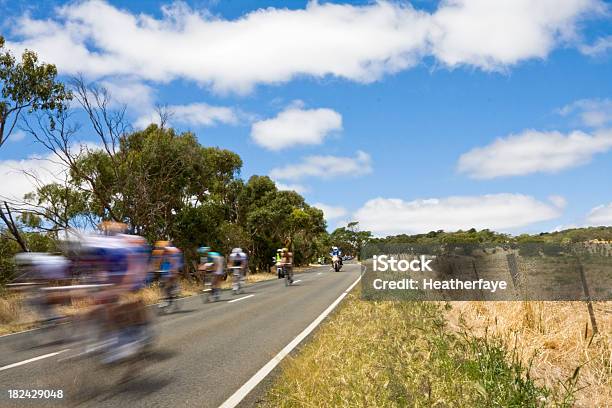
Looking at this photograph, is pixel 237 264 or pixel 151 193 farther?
pixel 151 193

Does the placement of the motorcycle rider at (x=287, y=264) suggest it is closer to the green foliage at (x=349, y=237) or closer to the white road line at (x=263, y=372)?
the white road line at (x=263, y=372)

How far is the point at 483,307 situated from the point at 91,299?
28.2 ft

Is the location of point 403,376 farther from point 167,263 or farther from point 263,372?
point 167,263

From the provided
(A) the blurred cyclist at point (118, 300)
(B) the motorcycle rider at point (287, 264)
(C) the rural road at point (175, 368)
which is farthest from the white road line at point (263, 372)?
(B) the motorcycle rider at point (287, 264)

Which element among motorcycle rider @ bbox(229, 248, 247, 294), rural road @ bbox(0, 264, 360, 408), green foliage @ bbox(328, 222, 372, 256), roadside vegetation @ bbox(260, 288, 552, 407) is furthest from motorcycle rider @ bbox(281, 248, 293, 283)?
green foliage @ bbox(328, 222, 372, 256)

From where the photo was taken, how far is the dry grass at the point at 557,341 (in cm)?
595

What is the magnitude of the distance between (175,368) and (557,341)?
5.91 metres

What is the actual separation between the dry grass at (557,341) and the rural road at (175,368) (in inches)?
129

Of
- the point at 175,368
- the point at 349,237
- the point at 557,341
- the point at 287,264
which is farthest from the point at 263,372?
the point at 349,237

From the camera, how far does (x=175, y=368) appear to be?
7.21 meters

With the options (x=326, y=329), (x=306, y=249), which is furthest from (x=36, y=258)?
(x=306, y=249)

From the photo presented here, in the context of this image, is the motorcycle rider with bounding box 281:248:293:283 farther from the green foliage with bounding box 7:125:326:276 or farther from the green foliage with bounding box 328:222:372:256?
the green foliage with bounding box 328:222:372:256

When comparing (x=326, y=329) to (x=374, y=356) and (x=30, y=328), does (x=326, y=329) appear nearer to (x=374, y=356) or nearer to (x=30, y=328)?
(x=374, y=356)

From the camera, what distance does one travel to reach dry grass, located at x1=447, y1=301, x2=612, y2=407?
19.5 ft
